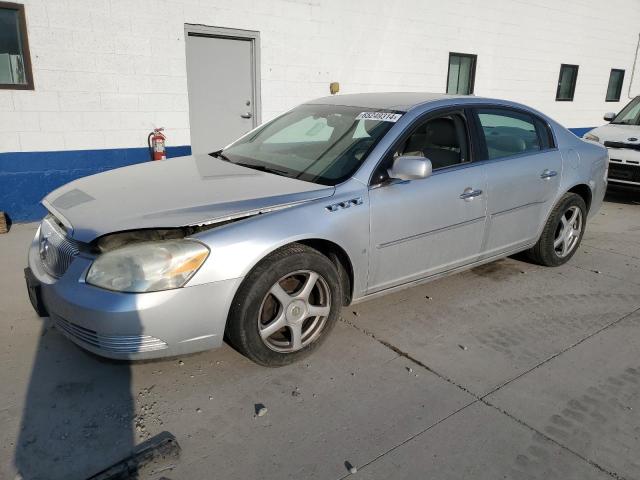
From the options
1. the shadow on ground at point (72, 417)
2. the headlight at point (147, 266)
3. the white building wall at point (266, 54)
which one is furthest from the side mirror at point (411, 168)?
the white building wall at point (266, 54)

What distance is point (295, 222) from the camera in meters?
2.82

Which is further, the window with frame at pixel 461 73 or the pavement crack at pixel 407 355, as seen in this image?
the window with frame at pixel 461 73

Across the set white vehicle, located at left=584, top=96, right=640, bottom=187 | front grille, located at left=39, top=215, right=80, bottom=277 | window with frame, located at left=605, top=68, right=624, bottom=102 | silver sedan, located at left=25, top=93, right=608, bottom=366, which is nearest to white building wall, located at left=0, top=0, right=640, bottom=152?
silver sedan, located at left=25, top=93, right=608, bottom=366

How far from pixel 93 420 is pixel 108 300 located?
0.64 metres

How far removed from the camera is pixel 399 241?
3.31 meters

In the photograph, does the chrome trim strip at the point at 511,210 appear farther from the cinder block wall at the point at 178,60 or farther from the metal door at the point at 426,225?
the cinder block wall at the point at 178,60

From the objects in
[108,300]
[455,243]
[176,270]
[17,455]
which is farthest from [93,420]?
[455,243]

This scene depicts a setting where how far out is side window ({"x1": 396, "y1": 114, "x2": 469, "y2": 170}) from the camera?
3555mm

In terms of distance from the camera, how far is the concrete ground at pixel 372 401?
2.31 m

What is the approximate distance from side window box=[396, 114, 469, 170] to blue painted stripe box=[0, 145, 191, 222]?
14.7ft

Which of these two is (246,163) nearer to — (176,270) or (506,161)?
(176,270)

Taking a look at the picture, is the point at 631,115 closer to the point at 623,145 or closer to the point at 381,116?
the point at 623,145

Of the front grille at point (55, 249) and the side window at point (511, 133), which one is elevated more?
the side window at point (511, 133)

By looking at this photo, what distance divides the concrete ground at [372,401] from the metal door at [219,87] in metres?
3.95
